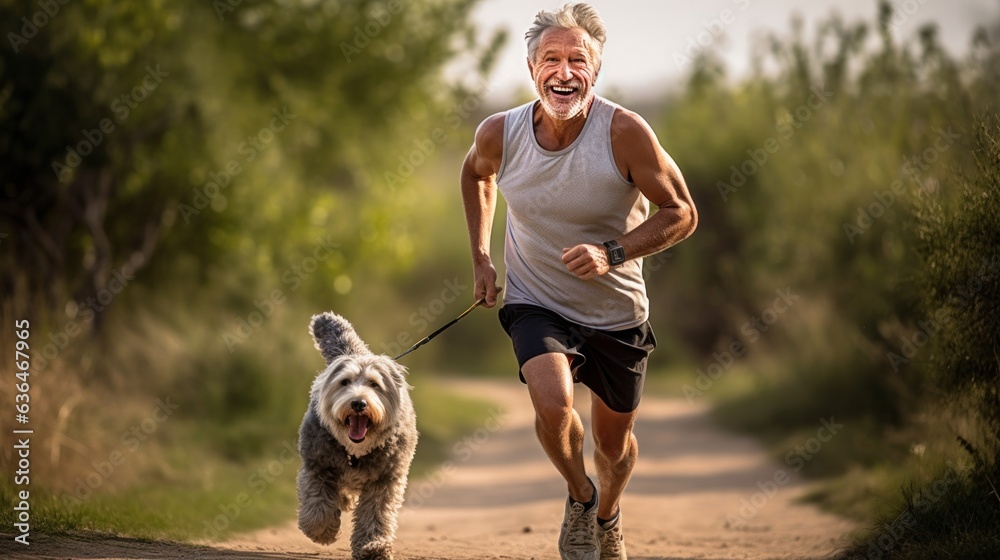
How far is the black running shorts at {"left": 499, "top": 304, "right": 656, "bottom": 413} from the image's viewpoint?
6.73 m

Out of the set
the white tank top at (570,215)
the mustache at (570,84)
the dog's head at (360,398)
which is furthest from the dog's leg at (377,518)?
the mustache at (570,84)

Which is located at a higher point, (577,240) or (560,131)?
(560,131)

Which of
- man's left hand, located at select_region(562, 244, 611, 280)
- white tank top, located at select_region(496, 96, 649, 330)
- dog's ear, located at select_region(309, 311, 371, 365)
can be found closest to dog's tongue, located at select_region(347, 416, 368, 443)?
dog's ear, located at select_region(309, 311, 371, 365)

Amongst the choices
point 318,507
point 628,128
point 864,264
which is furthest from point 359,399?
point 864,264

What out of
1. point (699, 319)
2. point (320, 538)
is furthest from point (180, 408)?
point (699, 319)

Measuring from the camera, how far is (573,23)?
22.1 ft

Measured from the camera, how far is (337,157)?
65.9ft

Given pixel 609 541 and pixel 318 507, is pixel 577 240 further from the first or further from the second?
pixel 318 507

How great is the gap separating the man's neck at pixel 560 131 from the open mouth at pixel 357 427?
174 centimetres

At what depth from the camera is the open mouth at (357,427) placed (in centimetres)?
673

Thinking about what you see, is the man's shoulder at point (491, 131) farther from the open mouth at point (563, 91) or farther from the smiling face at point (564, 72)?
the open mouth at point (563, 91)

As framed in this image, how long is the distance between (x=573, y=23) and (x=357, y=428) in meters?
2.41

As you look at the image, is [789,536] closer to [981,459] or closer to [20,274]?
[981,459]

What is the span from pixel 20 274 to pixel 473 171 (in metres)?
7.18
